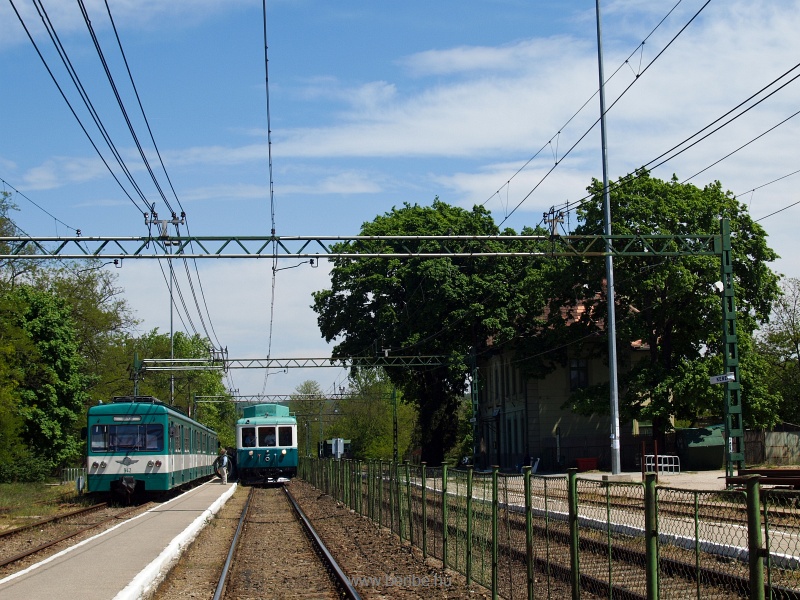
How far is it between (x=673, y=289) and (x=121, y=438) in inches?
855

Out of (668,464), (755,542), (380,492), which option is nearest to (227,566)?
(380,492)

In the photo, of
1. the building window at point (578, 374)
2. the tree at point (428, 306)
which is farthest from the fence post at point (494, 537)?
the building window at point (578, 374)

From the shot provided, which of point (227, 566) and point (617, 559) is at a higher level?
point (617, 559)

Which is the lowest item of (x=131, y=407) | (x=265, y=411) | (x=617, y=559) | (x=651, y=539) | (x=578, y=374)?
(x=617, y=559)

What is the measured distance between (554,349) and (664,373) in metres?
7.15

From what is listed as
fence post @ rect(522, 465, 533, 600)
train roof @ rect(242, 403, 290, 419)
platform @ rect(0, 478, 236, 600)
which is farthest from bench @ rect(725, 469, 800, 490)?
train roof @ rect(242, 403, 290, 419)

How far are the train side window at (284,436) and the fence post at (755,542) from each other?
4103 cm

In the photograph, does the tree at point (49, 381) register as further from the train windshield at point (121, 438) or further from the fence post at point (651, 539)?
the fence post at point (651, 539)

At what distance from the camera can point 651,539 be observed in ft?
21.3

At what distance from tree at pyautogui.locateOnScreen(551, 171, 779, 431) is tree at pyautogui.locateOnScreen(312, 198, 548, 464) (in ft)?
26.5

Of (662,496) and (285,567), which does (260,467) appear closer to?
(285,567)

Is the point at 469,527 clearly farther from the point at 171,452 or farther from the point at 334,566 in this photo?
the point at 171,452

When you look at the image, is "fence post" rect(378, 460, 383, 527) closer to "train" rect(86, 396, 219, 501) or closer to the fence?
the fence

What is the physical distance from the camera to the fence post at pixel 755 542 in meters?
5.22
